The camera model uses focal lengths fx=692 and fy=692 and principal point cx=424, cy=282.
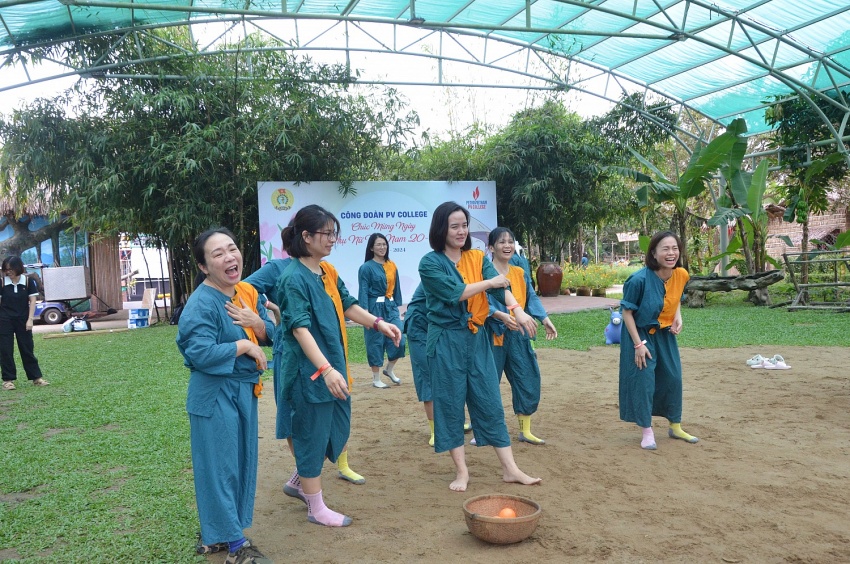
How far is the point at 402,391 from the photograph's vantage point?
24.2ft

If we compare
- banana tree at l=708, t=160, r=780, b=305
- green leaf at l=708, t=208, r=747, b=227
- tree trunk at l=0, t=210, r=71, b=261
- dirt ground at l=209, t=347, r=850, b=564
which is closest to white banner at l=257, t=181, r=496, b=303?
green leaf at l=708, t=208, r=747, b=227

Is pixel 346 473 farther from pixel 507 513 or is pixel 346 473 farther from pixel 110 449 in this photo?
pixel 110 449

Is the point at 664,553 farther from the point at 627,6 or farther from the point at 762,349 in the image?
the point at 627,6

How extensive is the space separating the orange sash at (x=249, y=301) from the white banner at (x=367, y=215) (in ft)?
33.9

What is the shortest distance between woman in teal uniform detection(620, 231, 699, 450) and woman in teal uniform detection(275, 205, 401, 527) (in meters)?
2.06

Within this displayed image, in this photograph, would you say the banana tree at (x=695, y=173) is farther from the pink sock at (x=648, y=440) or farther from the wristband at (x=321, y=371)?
the wristband at (x=321, y=371)

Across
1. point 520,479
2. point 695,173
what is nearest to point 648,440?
point 520,479

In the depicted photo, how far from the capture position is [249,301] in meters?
3.34

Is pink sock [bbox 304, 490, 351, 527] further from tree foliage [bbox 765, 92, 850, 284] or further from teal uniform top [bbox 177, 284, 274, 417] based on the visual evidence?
tree foliage [bbox 765, 92, 850, 284]

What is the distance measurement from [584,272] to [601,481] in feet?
54.1

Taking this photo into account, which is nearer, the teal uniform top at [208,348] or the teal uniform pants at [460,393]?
the teal uniform top at [208,348]

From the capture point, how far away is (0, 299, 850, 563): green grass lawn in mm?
3479

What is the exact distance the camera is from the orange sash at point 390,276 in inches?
288

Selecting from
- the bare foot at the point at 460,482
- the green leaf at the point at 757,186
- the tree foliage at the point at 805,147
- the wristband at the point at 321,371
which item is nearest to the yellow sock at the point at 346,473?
the bare foot at the point at 460,482
